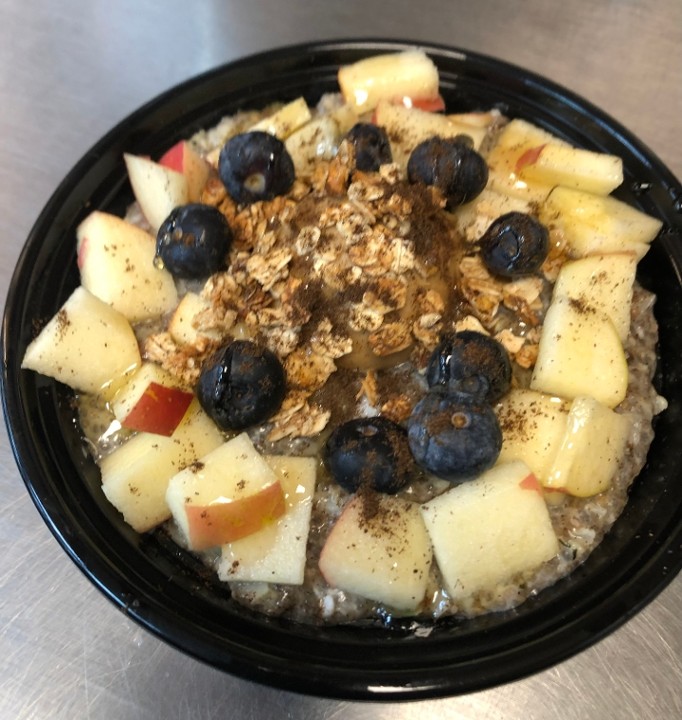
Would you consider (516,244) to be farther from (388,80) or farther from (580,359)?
(388,80)

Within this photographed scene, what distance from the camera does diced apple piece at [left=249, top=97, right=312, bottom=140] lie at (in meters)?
1.55

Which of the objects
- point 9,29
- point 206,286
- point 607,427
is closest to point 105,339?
point 206,286

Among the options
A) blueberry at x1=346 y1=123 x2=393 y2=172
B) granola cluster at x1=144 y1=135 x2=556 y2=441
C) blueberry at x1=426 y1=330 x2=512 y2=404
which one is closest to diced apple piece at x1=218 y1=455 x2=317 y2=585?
granola cluster at x1=144 y1=135 x2=556 y2=441

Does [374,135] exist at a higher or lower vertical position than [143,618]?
higher

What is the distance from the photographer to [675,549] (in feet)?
3.79

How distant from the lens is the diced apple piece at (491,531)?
3.79 ft

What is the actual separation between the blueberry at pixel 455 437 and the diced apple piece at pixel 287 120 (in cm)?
82

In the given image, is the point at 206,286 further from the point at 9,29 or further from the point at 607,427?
the point at 9,29

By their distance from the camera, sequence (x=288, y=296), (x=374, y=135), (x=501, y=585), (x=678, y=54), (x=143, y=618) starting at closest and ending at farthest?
(x=143, y=618) → (x=501, y=585) → (x=288, y=296) → (x=374, y=135) → (x=678, y=54)

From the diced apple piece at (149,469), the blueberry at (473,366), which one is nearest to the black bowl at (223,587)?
the diced apple piece at (149,469)

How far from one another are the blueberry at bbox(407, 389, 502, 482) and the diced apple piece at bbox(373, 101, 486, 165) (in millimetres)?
691

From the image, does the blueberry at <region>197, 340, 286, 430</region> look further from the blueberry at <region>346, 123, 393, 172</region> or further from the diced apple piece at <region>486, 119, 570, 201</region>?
the diced apple piece at <region>486, 119, 570, 201</region>

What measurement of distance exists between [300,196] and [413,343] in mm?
449

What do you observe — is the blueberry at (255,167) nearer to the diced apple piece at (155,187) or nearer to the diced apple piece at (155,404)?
the diced apple piece at (155,187)
